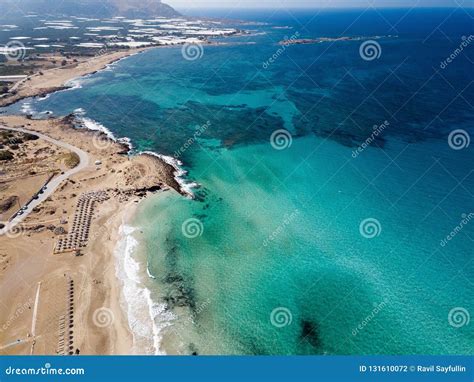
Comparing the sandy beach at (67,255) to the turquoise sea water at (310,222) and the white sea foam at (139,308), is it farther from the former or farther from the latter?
the turquoise sea water at (310,222)

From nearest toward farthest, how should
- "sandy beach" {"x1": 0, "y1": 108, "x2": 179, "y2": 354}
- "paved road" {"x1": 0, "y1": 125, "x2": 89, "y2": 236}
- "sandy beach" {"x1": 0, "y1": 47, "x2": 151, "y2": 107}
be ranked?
"sandy beach" {"x1": 0, "y1": 108, "x2": 179, "y2": 354}, "paved road" {"x1": 0, "y1": 125, "x2": 89, "y2": 236}, "sandy beach" {"x1": 0, "y1": 47, "x2": 151, "y2": 107}

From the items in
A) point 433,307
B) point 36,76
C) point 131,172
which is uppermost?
point 433,307

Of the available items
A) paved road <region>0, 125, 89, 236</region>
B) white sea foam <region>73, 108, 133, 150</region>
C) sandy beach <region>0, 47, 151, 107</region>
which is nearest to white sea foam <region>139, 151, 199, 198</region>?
white sea foam <region>73, 108, 133, 150</region>

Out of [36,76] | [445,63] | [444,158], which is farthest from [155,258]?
[445,63]

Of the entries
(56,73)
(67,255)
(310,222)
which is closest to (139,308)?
(67,255)

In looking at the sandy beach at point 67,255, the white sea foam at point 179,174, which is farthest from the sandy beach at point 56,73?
the white sea foam at point 179,174

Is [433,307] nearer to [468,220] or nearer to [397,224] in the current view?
[397,224]

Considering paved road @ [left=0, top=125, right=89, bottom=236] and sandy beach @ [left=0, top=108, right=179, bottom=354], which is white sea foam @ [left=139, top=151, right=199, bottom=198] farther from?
paved road @ [left=0, top=125, right=89, bottom=236]
